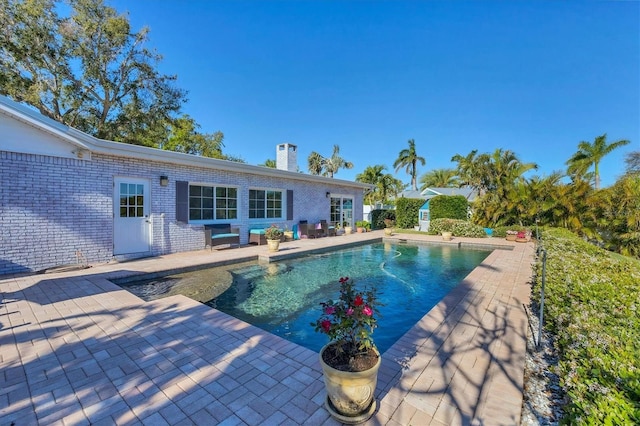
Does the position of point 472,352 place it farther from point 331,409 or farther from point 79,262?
point 79,262

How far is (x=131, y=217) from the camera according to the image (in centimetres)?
742

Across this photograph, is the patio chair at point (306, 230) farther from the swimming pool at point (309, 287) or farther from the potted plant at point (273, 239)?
the potted plant at point (273, 239)

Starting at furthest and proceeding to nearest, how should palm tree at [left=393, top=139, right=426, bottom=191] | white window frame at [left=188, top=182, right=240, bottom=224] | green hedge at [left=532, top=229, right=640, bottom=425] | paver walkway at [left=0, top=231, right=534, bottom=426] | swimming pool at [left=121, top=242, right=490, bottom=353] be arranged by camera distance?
palm tree at [left=393, top=139, right=426, bottom=191] < white window frame at [left=188, top=182, right=240, bottom=224] < swimming pool at [left=121, top=242, right=490, bottom=353] < paver walkway at [left=0, top=231, right=534, bottom=426] < green hedge at [left=532, top=229, right=640, bottom=425]

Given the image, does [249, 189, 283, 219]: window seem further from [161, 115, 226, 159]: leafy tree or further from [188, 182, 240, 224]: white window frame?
[161, 115, 226, 159]: leafy tree

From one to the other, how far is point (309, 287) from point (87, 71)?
57.4ft

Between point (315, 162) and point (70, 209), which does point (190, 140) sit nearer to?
point (315, 162)

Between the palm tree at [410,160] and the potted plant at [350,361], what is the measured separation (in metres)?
32.5

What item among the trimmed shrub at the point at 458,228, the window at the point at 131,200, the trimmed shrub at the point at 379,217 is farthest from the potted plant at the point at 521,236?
the window at the point at 131,200

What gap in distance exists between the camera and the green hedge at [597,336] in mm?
1395

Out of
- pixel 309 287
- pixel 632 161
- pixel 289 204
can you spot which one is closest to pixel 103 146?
pixel 309 287

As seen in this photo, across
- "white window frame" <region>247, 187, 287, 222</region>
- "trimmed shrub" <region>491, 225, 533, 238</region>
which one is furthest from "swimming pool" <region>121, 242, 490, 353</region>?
"trimmed shrub" <region>491, 225, 533, 238</region>

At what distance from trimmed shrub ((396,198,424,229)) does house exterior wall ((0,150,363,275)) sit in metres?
14.2

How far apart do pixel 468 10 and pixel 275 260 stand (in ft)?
32.6

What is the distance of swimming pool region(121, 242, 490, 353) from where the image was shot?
4176 mm
